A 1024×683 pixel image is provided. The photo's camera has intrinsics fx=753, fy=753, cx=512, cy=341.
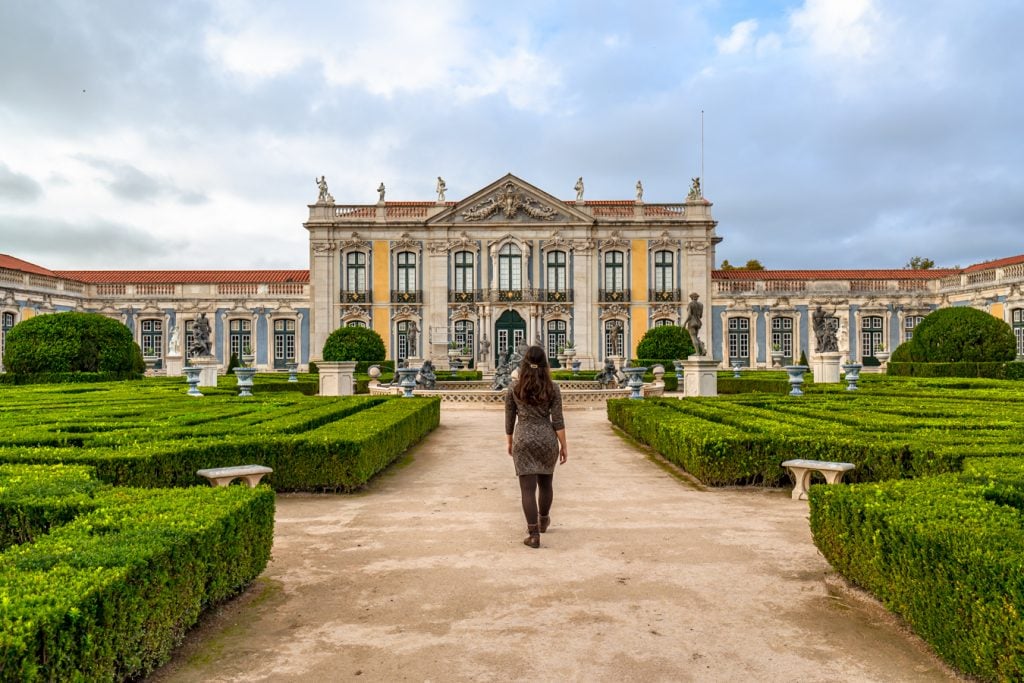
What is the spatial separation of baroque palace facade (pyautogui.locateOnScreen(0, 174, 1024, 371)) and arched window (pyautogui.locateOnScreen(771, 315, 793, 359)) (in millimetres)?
42

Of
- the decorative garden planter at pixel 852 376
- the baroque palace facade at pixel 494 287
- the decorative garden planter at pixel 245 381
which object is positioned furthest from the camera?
the baroque palace facade at pixel 494 287

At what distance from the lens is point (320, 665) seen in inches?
118

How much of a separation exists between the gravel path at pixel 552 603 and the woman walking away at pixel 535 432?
287mm

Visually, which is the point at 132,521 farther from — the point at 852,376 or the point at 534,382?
the point at 852,376

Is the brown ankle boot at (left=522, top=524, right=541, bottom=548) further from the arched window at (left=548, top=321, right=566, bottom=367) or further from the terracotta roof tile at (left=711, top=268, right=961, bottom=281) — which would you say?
the terracotta roof tile at (left=711, top=268, right=961, bottom=281)

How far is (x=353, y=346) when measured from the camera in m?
24.6

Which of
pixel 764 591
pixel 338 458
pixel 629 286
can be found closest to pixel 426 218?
pixel 629 286

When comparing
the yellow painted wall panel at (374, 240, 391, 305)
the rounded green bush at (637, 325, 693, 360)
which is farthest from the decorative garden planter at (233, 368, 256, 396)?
the yellow painted wall panel at (374, 240, 391, 305)

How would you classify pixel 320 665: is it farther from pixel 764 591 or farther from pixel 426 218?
pixel 426 218

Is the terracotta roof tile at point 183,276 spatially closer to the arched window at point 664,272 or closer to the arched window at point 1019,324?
the arched window at point 664,272

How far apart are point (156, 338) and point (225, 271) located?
4.30m

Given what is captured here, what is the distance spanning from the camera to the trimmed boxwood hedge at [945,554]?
2504 millimetres

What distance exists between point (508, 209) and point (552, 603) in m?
29.4

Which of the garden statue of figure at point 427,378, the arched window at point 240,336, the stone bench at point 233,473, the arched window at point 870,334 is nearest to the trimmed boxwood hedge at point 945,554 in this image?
the stone bench at point 233,473
